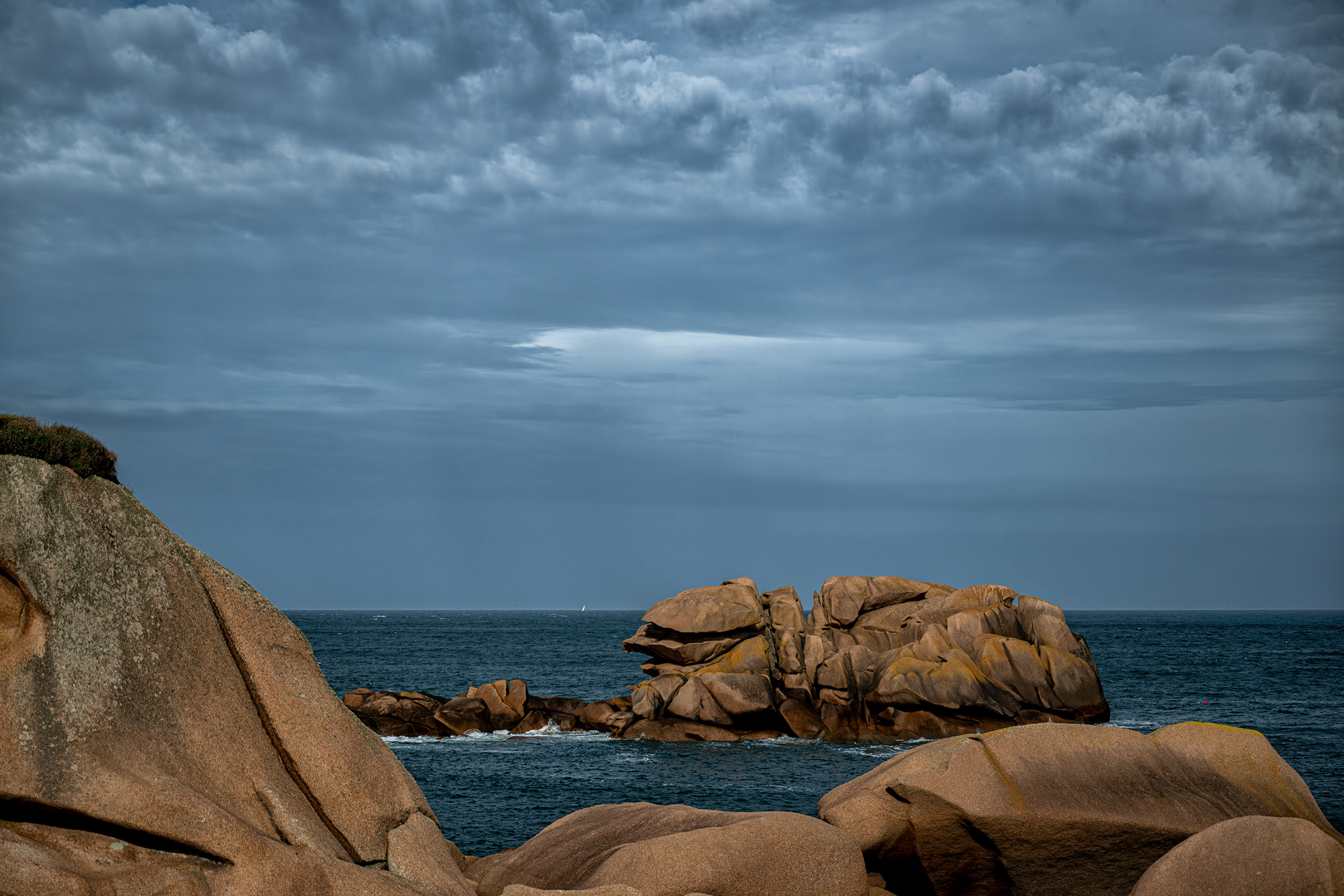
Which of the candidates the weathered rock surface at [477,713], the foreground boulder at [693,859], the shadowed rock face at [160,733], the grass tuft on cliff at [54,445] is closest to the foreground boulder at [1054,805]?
the foreground boulder at [693,859]

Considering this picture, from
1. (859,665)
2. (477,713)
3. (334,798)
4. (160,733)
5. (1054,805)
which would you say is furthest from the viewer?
(477,713)

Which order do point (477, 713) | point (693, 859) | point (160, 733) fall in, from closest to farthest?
point (160, 733), point (693, 859), point (477, 713)

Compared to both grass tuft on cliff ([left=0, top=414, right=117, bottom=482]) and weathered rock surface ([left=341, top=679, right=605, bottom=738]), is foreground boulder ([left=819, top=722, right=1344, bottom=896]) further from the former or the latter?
weathered rock surface ([left=341, top=679, right=605, bottom=738])

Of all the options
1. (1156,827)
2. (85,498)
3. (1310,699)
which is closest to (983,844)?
(1156,827)

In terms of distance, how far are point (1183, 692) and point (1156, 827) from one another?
210 ft

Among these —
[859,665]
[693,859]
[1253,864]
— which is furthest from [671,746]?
[1253,864]

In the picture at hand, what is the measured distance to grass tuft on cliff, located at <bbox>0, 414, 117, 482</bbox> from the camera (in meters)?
11.2

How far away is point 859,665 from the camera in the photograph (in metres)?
50.7

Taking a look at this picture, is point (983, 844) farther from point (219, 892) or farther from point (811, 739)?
point (811, 739)

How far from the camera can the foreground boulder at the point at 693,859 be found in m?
14.5

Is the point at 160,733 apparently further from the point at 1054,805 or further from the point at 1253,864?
Answer: the point at 1253,864

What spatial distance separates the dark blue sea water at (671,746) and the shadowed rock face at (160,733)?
1821 centimetres

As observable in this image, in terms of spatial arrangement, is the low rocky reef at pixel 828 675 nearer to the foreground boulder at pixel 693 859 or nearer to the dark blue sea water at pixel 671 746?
the dark blue sea water at pixel 671 746

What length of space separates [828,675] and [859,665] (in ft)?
5.53
